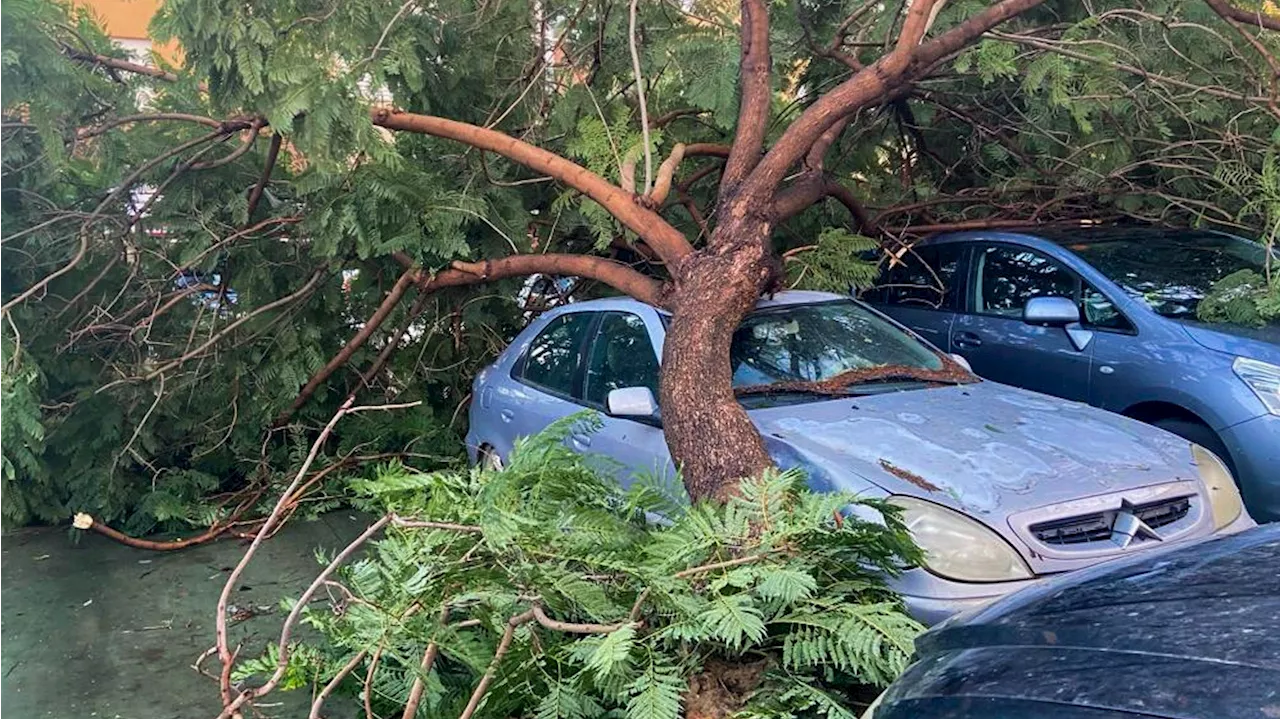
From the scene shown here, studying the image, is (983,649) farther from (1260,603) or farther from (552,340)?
(552,340)

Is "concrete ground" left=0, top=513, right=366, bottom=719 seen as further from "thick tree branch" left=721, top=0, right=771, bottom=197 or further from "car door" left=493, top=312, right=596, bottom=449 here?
"thick tree branch" left=721, top=0, right=771, bottom=197

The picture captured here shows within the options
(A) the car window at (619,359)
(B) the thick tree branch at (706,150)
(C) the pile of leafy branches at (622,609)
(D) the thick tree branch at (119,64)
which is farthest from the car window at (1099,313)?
(D) the thick tree branch at (119,64)

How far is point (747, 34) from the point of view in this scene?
507 cm

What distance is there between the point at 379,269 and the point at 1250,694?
6.05 meters

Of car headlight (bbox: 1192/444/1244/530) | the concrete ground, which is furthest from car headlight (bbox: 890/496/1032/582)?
the concrete ground

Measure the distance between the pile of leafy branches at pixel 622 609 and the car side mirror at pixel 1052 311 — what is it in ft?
9.27

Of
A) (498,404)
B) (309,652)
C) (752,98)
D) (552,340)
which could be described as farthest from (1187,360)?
(309,652)

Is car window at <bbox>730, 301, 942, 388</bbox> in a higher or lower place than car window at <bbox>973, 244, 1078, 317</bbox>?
lower

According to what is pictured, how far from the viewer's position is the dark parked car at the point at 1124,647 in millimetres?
1625

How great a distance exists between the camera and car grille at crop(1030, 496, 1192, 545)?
3.42 metres

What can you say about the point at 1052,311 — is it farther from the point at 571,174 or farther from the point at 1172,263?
the point at 571,174

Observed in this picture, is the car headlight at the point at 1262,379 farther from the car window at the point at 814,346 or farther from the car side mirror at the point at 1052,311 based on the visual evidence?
the car window at the point at 814,346

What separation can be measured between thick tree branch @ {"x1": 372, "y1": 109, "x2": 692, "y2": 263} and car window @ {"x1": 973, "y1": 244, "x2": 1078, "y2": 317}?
2350 mm

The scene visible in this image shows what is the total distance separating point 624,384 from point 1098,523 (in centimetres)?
225
